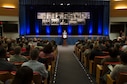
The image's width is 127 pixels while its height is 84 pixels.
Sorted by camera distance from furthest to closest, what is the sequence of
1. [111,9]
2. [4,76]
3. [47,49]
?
[111,9] → [47,49] → [4,76]

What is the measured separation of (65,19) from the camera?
23.6 meters

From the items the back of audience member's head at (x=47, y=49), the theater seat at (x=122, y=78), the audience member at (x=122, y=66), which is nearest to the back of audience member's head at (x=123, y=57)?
the audience member at (x=122, y=66)

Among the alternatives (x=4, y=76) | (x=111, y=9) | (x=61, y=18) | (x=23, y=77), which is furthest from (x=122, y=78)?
(x=61, y=18)

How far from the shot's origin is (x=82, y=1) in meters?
21.6

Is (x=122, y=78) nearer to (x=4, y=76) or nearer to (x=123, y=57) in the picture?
(x=123, y=57)

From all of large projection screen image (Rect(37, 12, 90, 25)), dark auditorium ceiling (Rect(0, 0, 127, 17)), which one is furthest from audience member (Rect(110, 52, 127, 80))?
large projection screen image (Rect(37, 12, 90, 25))

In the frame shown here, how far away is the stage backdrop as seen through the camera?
76.1 ft

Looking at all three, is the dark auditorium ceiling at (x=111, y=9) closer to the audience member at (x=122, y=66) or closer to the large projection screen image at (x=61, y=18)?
the large projection screen image at (x=61, y=18)

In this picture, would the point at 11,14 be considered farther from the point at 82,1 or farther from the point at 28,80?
the point at 28,80

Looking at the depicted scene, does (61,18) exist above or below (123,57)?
above

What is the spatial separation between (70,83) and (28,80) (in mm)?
4479

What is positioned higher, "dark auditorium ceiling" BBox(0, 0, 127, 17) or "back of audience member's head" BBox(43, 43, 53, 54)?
"dark auditorium ceiling" BBox(0, 0, 127, 17)

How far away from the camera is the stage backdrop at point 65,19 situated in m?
23.2

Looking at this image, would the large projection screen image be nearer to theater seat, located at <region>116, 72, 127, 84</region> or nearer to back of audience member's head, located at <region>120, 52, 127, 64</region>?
back of audience member's head, located at <region>120, 52, 127, 64</region>
